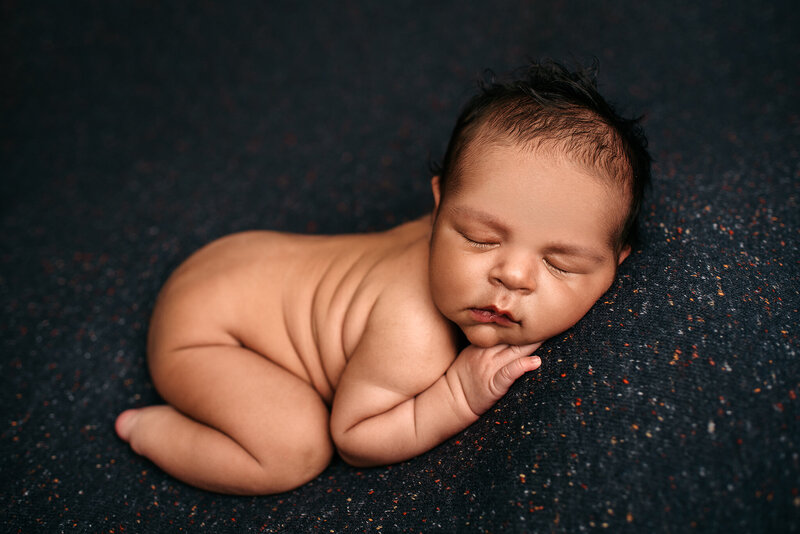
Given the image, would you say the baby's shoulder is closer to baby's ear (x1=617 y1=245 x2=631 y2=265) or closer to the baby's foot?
baby's ear (x1=617 y1=245 x2=631 y2=265)

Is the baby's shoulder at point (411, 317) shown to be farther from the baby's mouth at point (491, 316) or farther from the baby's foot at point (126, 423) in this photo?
the baby's foot at point (126, 423)

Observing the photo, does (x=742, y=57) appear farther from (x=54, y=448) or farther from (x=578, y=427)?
(x=54, y=448)

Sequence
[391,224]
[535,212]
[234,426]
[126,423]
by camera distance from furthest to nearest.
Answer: [391,224], [126,423], [234,426], [535,212]

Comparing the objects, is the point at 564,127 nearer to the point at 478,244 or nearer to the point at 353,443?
the point at 478,244

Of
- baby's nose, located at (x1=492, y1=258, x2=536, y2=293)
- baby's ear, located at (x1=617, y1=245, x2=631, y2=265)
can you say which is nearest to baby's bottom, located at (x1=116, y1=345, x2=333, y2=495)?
baby's nose, located at (x1=492, y1=258, x2=536, y2=293)

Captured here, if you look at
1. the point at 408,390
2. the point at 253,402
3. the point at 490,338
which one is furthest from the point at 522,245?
the point at 253,402

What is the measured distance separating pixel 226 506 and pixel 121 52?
1414 mm

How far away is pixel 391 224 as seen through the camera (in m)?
1.47

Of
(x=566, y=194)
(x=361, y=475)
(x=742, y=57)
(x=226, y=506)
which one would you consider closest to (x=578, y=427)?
(x=566, y=194)

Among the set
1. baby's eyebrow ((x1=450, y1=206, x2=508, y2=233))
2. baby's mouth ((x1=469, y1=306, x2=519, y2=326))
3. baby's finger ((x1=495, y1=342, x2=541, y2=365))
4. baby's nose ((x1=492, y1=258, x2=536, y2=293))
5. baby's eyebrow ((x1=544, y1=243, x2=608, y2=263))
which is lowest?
baby's finger ((x1=495, y1=342, x2=541, y2=365))

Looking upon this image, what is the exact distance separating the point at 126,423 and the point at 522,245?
77cm

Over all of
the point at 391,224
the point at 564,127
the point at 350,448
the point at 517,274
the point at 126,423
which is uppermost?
the point at 564,127

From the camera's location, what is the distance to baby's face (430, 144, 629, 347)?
799 millimetres

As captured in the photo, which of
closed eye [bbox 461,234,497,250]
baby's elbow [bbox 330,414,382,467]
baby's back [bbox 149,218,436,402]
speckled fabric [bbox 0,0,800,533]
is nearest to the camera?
speckled fabric [bbox 0,0,800,533]
